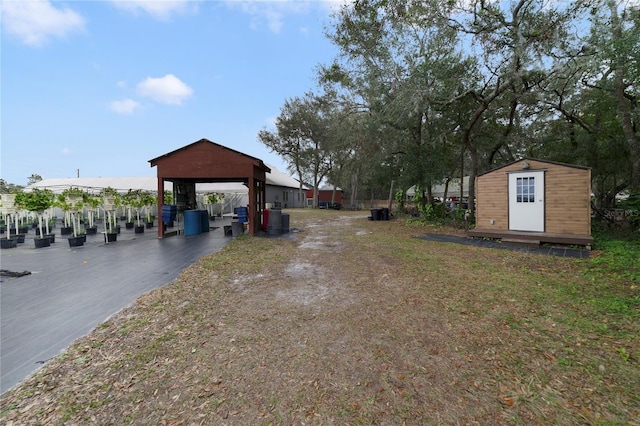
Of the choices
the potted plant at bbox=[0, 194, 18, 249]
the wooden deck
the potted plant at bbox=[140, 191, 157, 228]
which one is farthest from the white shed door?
the potted plant at bbox=[0, 194, 18, 249]

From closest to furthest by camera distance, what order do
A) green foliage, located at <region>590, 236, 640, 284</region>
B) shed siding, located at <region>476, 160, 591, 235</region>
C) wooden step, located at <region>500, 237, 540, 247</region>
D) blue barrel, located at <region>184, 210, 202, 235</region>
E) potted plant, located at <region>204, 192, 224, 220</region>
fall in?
green foliage, located at <region>590, 236, 640, 284</region>, shed siding, located at <region>476, 160, 591, 235</region>, wooden step, located at <region>500, 237, 540, 247</region>, blue barrel, located at <region>184, 210, 202, 235</region>, potted plant, located at <region>204, 192, 224, 220</region>

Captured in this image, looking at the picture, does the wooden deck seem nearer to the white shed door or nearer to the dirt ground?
the white shed door

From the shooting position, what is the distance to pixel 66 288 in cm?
399

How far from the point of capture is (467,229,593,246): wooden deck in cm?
702

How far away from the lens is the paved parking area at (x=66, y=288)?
2.48 m

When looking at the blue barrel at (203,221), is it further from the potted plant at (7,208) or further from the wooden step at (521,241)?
the wooden step at (521,241)

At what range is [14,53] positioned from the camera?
20.2 ft

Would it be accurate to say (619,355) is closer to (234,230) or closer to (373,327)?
(373,327)

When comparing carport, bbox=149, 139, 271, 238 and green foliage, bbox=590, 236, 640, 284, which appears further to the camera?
carport, bbox=149, 139, 271, 238

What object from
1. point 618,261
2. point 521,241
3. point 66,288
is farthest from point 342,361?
point 521,241

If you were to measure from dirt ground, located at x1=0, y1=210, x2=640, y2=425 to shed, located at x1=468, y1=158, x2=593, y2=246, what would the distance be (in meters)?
4.74

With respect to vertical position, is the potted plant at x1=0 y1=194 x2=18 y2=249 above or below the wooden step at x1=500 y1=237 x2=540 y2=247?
above

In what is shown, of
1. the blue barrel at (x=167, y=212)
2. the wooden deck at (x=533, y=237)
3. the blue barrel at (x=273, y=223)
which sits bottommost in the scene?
the wooden deck at (x=533, y=237)

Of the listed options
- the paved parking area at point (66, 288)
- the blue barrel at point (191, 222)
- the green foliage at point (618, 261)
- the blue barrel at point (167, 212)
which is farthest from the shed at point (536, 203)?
the blue barrel at point (167, 212)
